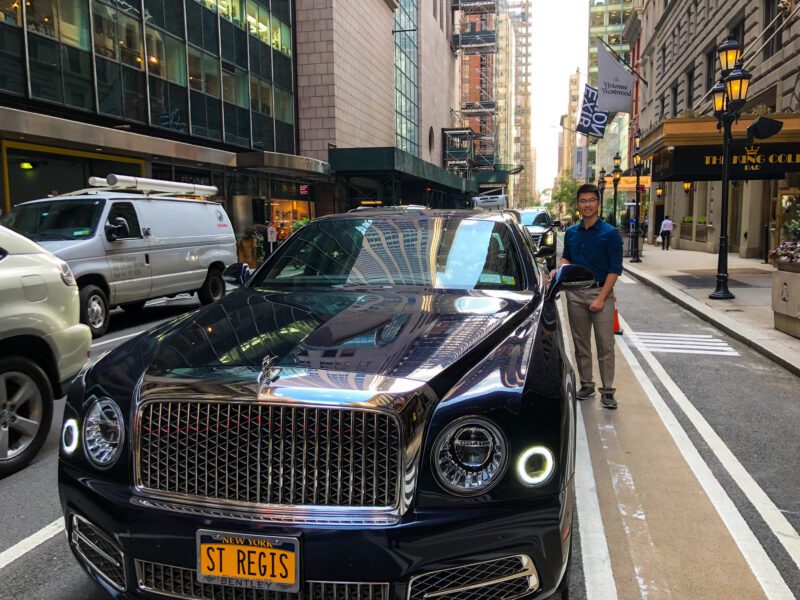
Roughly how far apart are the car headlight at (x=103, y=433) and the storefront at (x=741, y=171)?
12.2 meters

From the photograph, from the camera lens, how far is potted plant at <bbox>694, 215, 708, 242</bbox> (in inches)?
1137

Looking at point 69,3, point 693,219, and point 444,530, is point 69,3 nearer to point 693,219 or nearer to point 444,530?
point 444,530

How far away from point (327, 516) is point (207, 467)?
0.48 m

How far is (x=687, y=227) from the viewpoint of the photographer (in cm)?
3281

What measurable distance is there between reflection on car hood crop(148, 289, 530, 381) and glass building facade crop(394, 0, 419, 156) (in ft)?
150

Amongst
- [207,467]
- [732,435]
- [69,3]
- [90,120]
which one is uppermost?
[69,3]

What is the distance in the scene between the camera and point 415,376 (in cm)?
232

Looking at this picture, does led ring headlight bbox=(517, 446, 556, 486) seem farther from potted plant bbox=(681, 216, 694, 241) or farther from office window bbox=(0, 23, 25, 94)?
potted plant bbox=(681, 216, 694, 241)

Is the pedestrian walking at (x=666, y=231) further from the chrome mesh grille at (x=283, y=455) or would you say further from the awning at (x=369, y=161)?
the chrome mesh grille at (x=283, y=455)

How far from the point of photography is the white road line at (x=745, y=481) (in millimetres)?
3561

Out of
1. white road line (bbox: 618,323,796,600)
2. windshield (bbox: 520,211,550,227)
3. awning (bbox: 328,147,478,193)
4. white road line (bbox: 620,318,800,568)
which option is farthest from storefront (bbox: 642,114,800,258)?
awning (bbox: 328,147,478,193)

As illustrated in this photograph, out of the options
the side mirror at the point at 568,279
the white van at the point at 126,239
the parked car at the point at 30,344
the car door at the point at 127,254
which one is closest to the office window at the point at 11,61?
the white van at the point at 126,239

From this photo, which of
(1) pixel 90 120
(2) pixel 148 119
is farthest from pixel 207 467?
(2) pixel 148 119

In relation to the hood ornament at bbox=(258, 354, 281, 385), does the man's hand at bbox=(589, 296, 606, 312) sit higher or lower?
lower
